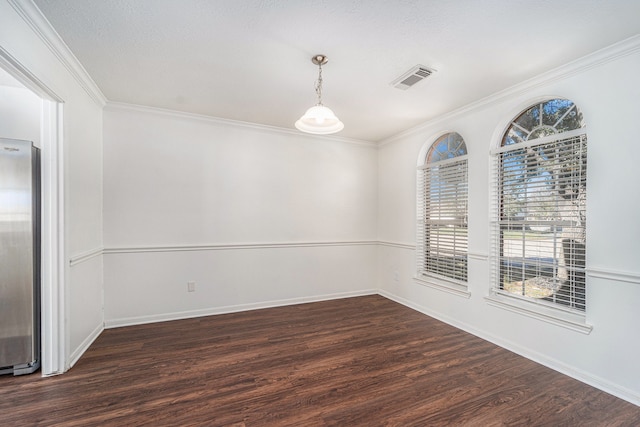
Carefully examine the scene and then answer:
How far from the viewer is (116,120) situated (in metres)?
3.37

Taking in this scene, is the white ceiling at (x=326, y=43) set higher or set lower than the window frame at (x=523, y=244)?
higher

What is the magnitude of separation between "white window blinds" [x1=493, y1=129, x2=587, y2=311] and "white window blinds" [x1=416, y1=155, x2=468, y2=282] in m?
0.47

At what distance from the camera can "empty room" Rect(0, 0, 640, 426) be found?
1.95 metres

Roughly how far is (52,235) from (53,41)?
150 cm

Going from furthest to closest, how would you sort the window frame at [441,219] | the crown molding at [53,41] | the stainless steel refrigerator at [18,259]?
the window frame at [441,219] → the stainless steel refrigerator at [18,259] → the crown molding at [53,41]

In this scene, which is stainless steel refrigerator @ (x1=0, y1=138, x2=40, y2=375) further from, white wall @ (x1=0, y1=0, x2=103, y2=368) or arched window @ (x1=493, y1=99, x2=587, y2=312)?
arched window @ (x1=493, y1=99, x2=587, y2=312)

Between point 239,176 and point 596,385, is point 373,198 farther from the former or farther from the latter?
point 596,385

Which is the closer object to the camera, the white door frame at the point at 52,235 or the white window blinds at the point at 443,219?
the white door frame at the point at 52,235

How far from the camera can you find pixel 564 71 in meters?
2.48

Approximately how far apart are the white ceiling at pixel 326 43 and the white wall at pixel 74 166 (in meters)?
0.16

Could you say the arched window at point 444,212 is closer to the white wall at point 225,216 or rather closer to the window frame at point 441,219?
the window frame at point 441,219

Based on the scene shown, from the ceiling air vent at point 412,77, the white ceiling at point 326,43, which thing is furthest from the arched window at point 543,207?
the ceiling air vent at point 412,77

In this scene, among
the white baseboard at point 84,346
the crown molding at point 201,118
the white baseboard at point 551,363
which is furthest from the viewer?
the crown molding at point 201,118

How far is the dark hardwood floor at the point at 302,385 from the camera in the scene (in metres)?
1.89
